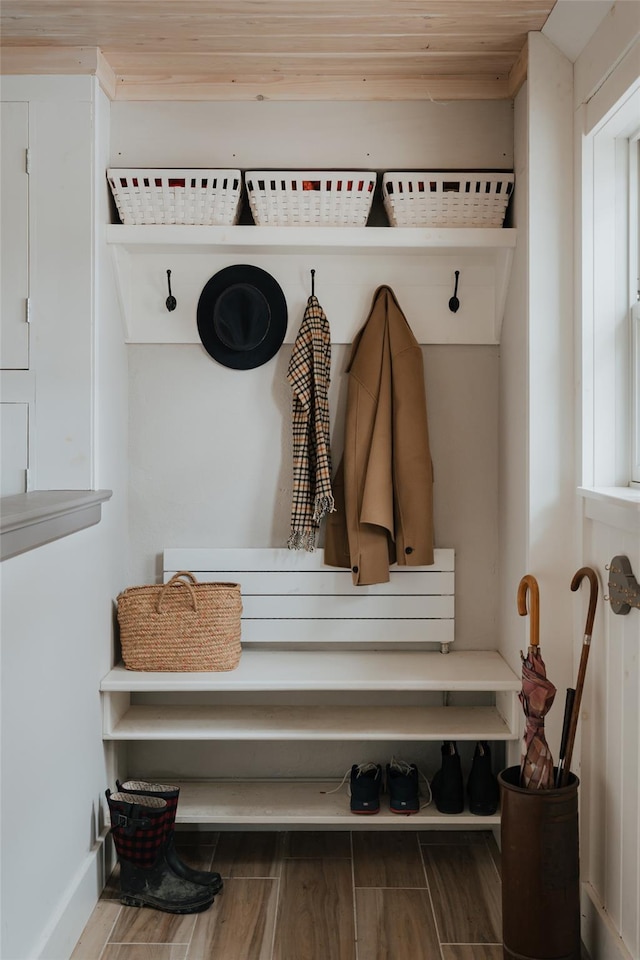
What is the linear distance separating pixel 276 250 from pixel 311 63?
56 cm

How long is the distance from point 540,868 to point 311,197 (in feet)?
6.45

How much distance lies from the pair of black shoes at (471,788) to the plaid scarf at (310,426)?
0.84m

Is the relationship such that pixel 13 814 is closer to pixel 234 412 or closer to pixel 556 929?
pixel 556 929

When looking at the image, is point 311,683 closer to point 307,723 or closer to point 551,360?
point 307,723

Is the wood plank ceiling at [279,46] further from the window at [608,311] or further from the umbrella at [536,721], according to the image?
the umbrella at [536,721]

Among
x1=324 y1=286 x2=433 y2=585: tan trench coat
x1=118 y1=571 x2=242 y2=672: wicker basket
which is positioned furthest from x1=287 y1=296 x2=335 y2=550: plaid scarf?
x1=118 y1=571 x2=242 y2=672: wicker basket

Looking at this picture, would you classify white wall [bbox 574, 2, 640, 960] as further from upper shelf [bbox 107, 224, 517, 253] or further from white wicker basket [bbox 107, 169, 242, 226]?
white wicker basket [bbox 107, 169, 242, 226]

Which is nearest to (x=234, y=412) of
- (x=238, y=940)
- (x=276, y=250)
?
(x=276, y=250)

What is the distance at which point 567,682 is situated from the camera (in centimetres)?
235

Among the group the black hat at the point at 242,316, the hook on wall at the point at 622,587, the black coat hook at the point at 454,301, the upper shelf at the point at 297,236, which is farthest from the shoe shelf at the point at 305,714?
the upper shelf at the point at 297,236

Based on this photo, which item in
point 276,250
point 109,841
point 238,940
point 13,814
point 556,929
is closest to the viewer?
point 13,814

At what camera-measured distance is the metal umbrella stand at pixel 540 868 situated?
6.36 feet

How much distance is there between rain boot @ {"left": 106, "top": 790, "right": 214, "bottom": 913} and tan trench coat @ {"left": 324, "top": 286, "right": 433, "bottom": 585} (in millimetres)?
937

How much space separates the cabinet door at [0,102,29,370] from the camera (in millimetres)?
2414
